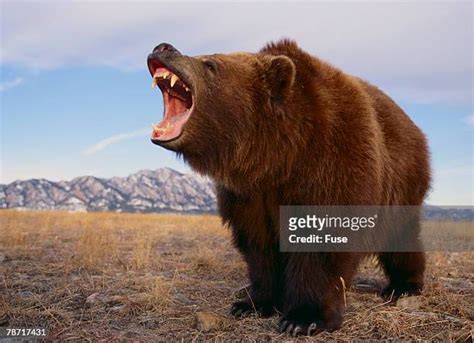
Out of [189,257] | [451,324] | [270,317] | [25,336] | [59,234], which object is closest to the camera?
[25,336]

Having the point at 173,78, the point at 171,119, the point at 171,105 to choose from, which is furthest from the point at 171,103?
the point at 173,78

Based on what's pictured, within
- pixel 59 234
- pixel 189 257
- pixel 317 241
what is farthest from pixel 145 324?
pixel 59 234

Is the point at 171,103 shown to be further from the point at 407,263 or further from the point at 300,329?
the point at 407,263

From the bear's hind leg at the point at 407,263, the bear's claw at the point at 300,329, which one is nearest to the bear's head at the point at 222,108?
the bear's claw at the point at 300,329

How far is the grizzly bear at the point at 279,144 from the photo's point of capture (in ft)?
14.1

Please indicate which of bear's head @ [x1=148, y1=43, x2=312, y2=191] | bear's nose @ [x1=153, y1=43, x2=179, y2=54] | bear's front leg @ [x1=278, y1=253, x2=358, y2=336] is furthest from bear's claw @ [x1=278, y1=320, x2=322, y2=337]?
bear's nose @ [x1=153, y1=43, x2=179, y2=54]

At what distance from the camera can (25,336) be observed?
4371mm

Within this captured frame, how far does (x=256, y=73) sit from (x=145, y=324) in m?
2.31

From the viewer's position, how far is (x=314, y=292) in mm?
4461

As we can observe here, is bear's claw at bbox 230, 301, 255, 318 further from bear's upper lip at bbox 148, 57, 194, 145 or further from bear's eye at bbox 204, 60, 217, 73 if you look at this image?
bear's eye at bbox 204, 60, 217, 73

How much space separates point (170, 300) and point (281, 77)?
2.40m

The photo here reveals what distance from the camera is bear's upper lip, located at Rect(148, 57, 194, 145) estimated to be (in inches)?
165

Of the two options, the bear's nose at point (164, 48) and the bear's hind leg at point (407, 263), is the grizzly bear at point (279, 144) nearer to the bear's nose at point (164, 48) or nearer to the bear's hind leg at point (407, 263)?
the bear's nose at point (164, 48)

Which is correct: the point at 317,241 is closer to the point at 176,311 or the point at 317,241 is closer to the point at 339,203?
the point at 339,203
